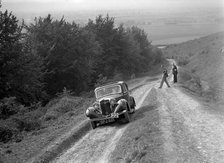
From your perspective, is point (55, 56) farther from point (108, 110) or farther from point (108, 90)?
point (108, 110)

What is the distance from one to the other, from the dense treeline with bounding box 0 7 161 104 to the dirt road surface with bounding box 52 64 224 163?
14.0 metres

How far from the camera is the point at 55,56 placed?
44.6 m

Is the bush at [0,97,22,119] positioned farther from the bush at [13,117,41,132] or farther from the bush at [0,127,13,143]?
the bush at [0,127,13,143]

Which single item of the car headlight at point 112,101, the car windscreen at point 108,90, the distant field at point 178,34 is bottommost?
the distant field at point 178,34

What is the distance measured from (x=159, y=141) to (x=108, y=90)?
7.83 metres

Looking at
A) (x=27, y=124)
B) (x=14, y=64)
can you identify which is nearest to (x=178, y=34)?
(x=14, y=64)

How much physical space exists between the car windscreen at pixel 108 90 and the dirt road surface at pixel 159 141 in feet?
6.25

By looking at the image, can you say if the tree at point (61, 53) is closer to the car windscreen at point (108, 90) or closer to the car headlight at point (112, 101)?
the car windscreen at point (108, 90)

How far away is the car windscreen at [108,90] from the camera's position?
20.6 m

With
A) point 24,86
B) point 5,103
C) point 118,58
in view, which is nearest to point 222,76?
point 118,58

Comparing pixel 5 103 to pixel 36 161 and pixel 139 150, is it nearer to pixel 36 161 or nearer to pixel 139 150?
pixel 36 161

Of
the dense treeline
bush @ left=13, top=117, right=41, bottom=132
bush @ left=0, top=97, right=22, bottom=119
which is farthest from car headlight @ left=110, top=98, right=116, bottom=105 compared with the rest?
the dense treeline

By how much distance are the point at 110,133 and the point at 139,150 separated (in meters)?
4.52

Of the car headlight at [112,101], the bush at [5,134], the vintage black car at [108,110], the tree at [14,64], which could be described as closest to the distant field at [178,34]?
the tree at [14,64]
